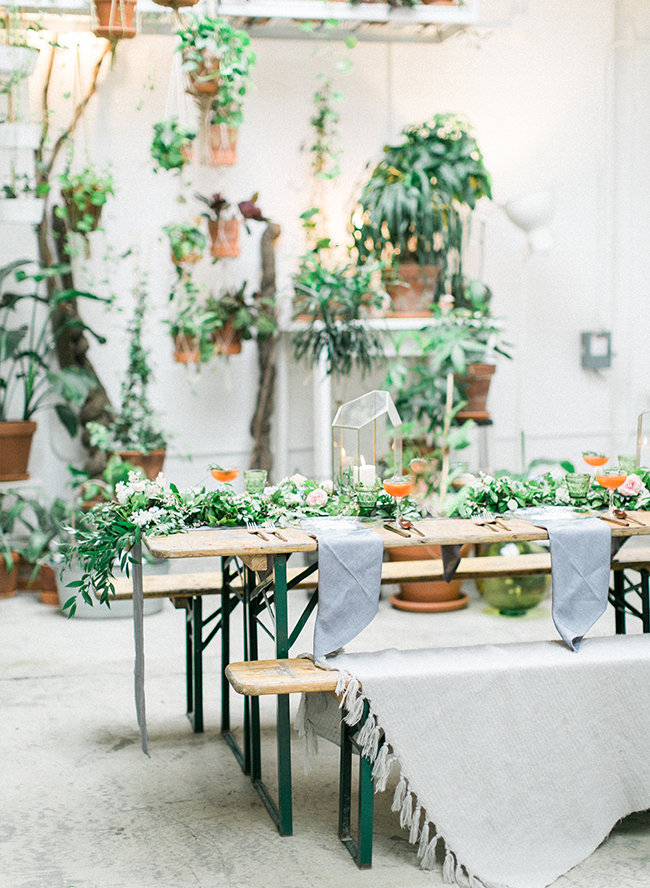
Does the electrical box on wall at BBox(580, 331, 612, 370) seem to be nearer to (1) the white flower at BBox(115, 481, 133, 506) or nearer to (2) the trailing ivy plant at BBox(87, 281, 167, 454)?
(2) the trailing ivy plant at BBox(87, 281, 167, 454)

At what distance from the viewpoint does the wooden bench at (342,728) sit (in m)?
2.62

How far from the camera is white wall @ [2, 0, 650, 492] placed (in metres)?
5.77

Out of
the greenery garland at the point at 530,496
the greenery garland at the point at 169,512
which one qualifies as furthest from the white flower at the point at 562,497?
the greenery garland at the point at 169,512

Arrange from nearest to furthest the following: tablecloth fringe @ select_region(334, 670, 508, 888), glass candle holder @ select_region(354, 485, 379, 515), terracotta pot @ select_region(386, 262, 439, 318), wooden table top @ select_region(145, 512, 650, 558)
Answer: tablecloth fringe @ select_region(334, 670, 508, 888) < wooden table top @ select_region(145, 512, 650, 558) < glass candle holder @ select_region(354, 485, 379, 515) < terracotta pot @ select_region(386, 262, 439, 318)

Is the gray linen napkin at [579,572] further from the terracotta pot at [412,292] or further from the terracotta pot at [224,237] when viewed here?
the terracotta pot at [224,237]

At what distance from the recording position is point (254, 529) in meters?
3.03

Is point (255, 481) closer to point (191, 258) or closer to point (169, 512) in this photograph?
point (169, 512)

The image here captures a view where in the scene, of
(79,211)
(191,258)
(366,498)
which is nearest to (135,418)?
(191,258)

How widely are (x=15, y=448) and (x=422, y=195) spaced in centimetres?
249

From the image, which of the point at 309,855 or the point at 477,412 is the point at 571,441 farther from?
the point at 309,855

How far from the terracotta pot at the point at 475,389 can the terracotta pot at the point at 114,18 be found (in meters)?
2.45

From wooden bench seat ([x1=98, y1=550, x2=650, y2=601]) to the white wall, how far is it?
2.28 m

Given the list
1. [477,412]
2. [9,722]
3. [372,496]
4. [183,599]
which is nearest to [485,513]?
[372,496]

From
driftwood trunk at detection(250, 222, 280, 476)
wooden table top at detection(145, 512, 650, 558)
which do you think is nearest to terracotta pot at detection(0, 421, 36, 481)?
driftwood trunk at detection(250, 222, 280, 476)
